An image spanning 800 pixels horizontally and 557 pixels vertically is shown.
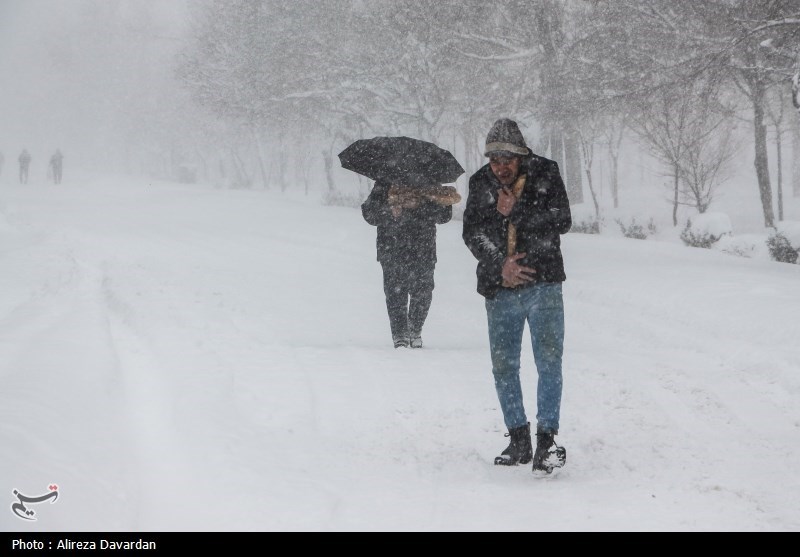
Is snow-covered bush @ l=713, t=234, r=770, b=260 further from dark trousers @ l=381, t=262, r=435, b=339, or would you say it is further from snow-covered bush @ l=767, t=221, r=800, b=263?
dark trousers @ l=381, t=262, r=435, b=339

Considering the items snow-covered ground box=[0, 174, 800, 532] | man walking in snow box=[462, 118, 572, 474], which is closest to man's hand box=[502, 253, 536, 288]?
man walking in snow box=[462, 118, 572, 474]

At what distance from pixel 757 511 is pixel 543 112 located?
15.5 metres

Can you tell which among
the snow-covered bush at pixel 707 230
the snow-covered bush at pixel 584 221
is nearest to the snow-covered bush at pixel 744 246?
the snow-covered bush at pixel 707 230

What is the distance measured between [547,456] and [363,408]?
1485 millimetres

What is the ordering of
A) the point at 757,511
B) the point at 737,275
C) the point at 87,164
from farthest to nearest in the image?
the point at 87,164 → the point at 737,275 → the point at 757,511

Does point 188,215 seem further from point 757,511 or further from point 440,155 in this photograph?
point 757,511

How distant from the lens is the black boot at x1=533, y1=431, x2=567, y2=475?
3818 millimetres

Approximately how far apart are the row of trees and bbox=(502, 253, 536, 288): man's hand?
8164mm

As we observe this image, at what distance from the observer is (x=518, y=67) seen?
67.6 ft

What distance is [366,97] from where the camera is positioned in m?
24.7

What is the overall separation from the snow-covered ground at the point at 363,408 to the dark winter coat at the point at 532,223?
1.06 metres

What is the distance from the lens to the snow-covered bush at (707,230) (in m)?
16.2
